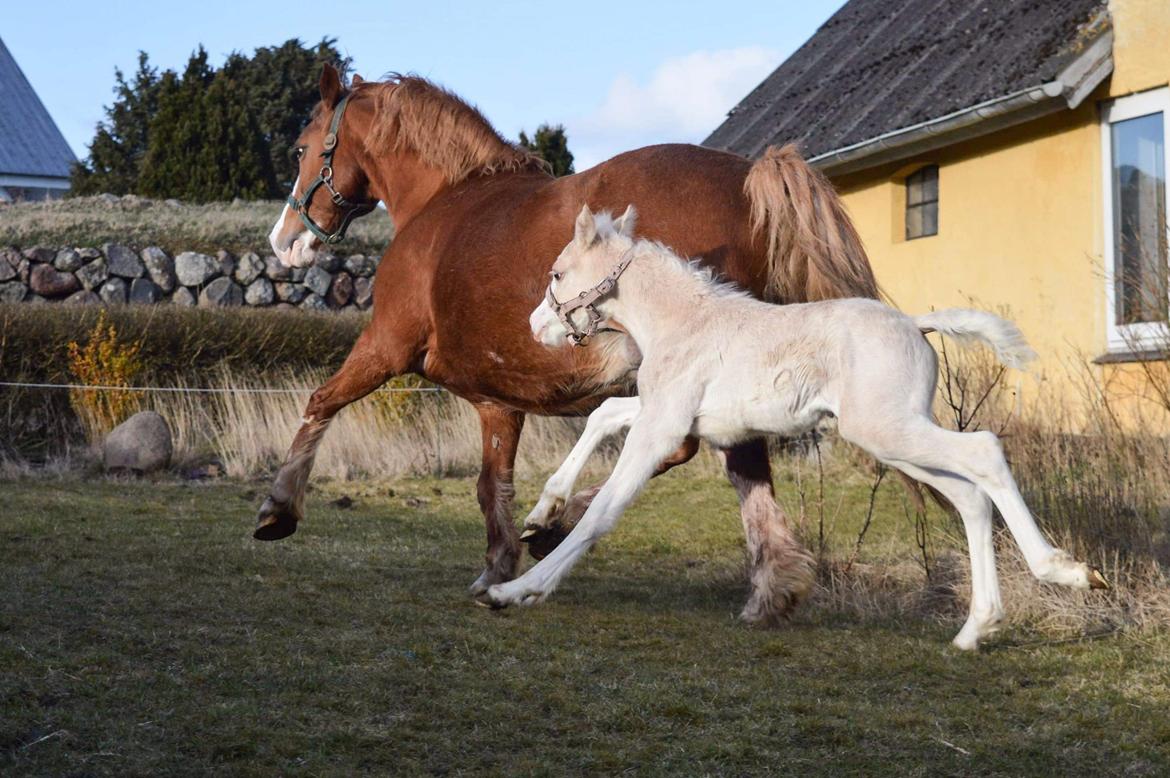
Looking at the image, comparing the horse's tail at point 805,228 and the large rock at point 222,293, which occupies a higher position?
the large rock at point 222,293

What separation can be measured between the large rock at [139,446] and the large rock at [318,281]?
8.15m

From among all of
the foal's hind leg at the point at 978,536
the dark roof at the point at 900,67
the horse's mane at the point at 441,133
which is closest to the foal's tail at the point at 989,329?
the foal's hind leg at the point at 978,536

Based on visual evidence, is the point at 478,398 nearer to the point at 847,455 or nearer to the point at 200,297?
the point at 847,455

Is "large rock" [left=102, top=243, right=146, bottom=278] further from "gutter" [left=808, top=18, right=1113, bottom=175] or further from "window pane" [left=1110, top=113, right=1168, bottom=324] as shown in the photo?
"window pane" [left=1110, top=113, right=1168, bottom=324]

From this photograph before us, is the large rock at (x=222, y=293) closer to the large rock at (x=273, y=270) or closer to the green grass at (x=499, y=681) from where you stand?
the large rock at (x=273, y=270)

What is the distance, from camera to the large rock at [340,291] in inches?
845

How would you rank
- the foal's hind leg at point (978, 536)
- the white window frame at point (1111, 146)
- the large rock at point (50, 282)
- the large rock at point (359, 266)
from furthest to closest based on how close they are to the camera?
the large rock at point (359, 266) < the large rock at point (50, 282) < the white window frame at point (1111, 146) < the foal's hind leg at point (978, 536)

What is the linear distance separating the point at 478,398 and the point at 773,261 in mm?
1664

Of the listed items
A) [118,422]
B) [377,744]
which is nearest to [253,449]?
[118,422]

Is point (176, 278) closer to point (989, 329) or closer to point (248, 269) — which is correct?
point (248, 269)

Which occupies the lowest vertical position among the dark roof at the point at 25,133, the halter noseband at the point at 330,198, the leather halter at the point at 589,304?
the leather halter at the point at 589,304

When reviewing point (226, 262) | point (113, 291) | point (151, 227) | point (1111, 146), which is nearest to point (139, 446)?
point (113, 291)

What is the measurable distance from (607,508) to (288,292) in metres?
16.9

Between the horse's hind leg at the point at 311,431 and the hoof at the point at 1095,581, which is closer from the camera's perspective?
the hoof at the point at 1095,581
